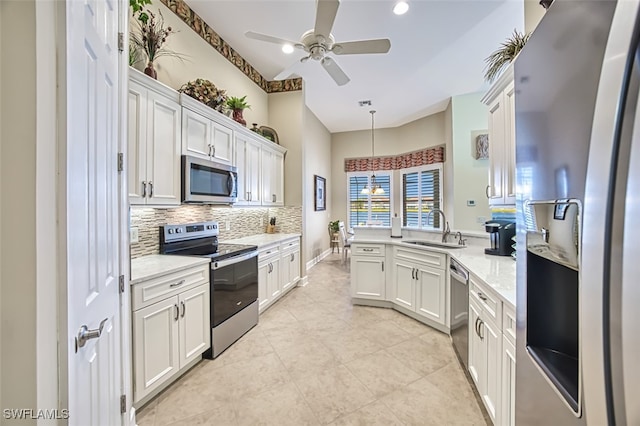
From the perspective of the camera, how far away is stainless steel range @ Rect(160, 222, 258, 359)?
2.46 meters

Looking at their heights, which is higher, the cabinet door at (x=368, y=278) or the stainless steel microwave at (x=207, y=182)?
the stainless steel microwave at (x=207, y=182)

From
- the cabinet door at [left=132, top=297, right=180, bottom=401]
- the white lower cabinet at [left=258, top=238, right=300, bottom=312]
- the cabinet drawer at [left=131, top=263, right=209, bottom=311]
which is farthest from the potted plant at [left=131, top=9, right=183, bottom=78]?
the white lower cabinet at [left=258, top=238, right=300, bottom=312]

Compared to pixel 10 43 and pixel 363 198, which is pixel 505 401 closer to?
pixel 10 43

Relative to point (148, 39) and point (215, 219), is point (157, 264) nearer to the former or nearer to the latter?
point (215, 219)

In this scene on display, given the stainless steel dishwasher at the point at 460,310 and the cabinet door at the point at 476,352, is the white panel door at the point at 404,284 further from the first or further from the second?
the cabinet door at the point at 476,352

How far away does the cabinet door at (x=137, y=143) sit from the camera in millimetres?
2004

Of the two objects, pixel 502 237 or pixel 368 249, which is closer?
pixel 502 237

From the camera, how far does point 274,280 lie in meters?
3.70

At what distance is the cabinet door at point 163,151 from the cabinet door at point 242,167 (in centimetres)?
92

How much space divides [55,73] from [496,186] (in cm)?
261

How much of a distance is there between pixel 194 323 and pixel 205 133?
1805 mm

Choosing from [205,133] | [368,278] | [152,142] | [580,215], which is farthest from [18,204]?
[368,278]

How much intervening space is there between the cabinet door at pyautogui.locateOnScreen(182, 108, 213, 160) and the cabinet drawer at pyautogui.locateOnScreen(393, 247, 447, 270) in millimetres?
2440

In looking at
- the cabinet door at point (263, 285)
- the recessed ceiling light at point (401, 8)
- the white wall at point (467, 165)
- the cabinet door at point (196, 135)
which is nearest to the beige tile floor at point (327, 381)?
the cabinet door at point (263, 285)
